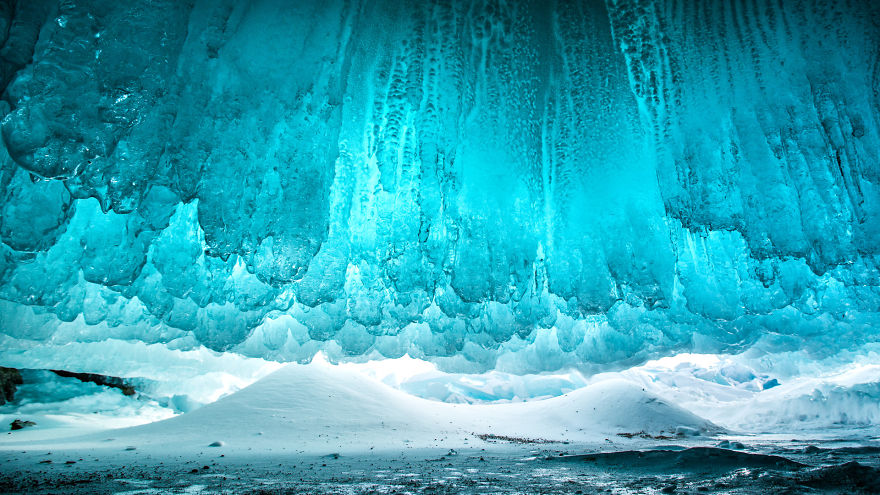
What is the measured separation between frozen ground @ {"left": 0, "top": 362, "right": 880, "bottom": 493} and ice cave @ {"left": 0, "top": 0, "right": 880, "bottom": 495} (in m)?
0.14

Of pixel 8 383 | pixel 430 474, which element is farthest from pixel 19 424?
pixel 430 474

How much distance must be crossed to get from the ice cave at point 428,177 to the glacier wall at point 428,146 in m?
0.03

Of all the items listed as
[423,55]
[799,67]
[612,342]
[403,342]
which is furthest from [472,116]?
[612,342]

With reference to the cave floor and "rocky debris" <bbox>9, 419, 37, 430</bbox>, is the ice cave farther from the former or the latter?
"rocky debris" <bbox>9, 419, 37, 430</bbox>

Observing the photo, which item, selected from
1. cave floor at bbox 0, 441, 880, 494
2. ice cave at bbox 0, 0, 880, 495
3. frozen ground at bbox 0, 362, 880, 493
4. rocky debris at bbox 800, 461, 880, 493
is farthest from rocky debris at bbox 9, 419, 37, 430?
rocky debris at bbox 800, 461, 880, 493

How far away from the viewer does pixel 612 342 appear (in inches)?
456

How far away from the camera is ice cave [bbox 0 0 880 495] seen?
4.98m

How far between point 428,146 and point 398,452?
331 inches

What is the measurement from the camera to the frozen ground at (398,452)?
18.9 ft

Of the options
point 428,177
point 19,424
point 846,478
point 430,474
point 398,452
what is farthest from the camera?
point 19,424

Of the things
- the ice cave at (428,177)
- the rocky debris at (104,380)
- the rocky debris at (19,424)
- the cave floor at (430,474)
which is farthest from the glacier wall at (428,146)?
the rocky debris at (104,380)

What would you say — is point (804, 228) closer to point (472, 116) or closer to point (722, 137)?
point (722, 137)

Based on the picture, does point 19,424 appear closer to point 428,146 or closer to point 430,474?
point 430,474

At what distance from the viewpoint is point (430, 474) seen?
7062 mm
